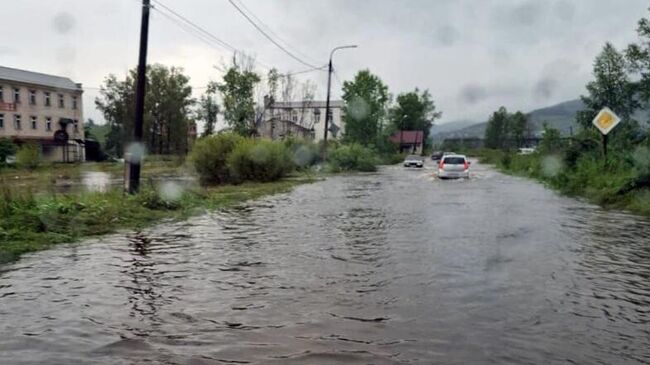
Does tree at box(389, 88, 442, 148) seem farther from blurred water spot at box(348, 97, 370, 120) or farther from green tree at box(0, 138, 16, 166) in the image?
green tree at box(0, 138, 16, 166)

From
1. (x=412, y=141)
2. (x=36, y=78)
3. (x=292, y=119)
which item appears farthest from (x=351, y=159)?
(x=412, y=141)

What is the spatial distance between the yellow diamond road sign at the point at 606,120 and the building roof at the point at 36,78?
51.8 meters

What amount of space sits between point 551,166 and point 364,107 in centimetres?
4994

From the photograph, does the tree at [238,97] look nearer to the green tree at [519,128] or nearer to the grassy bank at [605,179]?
the grassy bank at [605,179]

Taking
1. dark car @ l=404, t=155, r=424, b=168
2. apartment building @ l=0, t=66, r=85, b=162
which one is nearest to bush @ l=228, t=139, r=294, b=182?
dark car @ l=404, t=155, r=424, b=168

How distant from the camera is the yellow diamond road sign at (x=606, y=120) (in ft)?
70.3

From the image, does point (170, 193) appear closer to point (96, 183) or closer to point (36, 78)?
point (96, 183)

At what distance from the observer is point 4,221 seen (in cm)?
1088

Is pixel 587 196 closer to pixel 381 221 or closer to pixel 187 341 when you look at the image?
pixel 381 221

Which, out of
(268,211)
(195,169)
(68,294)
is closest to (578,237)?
(268,211)

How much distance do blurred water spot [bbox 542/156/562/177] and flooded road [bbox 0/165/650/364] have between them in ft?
56.4

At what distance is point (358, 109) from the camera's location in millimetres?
79688

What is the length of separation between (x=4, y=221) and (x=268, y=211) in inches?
281

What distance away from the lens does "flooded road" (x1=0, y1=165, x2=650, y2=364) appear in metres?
5.05
